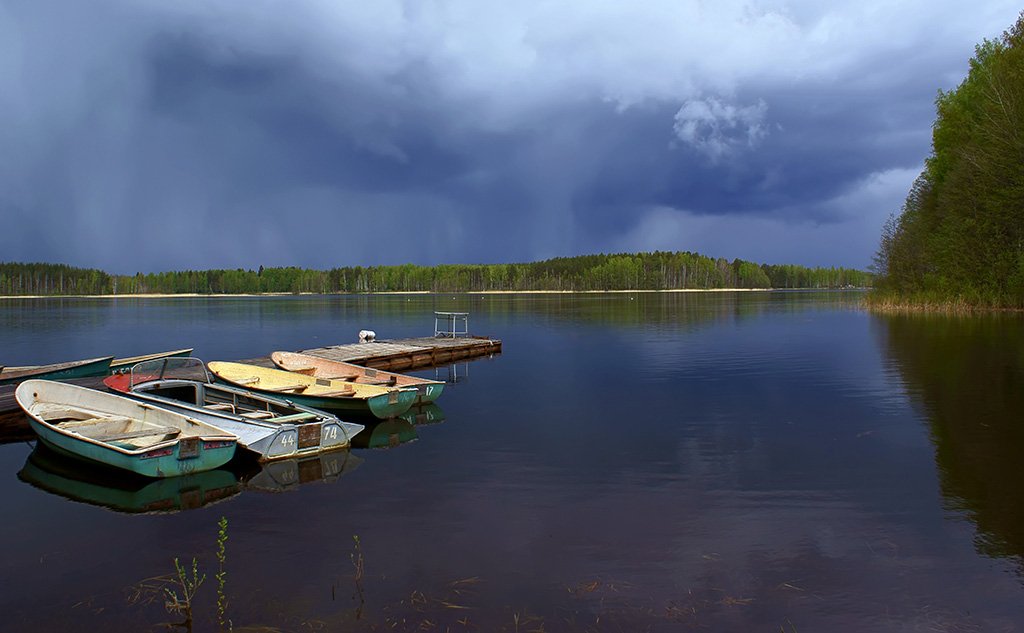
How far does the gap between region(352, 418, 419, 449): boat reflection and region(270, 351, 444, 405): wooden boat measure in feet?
5.56

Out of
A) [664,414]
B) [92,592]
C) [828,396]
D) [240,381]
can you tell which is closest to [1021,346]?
[828,396]

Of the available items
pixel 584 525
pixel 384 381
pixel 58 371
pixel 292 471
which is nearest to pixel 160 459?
pixel 292 471

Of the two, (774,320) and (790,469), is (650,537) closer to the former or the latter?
(790,469)

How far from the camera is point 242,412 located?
20703 mm

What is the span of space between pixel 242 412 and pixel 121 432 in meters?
3.53

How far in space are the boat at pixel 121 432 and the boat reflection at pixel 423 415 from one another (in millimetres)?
8416

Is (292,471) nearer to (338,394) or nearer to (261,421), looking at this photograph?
(261,421)

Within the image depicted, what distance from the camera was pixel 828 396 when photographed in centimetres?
2714

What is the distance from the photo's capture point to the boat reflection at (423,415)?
945 inches

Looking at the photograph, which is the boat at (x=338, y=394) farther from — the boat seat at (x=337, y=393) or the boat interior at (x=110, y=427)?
the boat interior at (x=110, y=427)

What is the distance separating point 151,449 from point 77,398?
741 centimetres

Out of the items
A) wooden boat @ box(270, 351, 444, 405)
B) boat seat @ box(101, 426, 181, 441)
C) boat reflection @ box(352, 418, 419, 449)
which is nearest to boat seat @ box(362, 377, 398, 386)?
wooden boat @ box(270, 351, 444, 405)

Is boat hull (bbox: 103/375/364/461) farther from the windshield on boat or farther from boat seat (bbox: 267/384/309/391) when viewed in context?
boat seat (bbox: 267/384/309/391)

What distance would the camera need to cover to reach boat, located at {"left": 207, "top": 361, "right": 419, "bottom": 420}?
22.6 m
